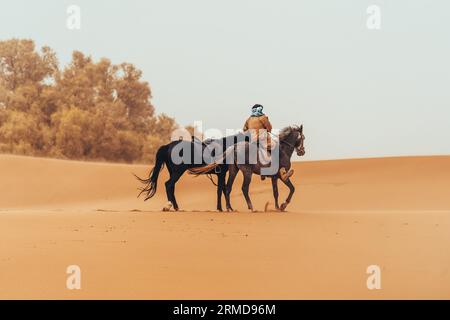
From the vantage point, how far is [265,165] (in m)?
15.8

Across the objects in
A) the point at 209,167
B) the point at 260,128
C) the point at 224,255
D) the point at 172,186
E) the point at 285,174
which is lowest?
the point at 224,255

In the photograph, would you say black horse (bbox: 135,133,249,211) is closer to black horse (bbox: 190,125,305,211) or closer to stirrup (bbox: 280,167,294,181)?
black horse (bbox: 190,125,305,211)

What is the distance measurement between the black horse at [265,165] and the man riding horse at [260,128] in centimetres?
23

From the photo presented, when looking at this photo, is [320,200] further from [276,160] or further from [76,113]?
[76,113]

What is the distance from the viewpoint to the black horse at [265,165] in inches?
617

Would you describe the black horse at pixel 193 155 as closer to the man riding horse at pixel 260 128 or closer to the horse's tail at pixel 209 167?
the horse's tail at pixel 209 167

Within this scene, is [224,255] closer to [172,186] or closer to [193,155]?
[172,186]

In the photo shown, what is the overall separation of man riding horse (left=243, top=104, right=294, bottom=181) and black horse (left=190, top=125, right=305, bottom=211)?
23 centimetres

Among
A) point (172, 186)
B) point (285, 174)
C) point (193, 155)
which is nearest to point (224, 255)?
point (172, 186)

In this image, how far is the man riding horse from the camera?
51.5 feet

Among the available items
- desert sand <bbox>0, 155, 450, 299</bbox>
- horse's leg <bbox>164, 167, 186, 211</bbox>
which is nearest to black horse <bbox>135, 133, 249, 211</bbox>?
horse's leg <bbox>164, 167, 186, 211</bbox>

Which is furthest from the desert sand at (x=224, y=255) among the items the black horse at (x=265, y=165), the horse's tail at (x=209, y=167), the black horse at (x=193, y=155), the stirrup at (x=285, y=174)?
the black horse at (x=193, y=155)

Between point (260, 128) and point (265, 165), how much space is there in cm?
81
